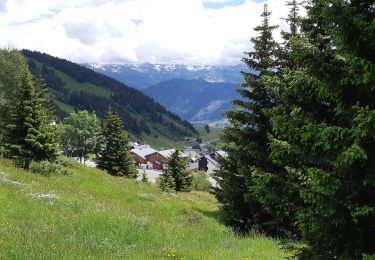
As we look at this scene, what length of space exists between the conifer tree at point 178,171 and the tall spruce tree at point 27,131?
109 feet

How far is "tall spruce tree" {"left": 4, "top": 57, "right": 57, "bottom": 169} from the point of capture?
3172 cm

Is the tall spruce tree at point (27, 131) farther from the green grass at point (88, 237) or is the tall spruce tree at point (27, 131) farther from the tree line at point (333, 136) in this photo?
the tree line at point (333, 136)

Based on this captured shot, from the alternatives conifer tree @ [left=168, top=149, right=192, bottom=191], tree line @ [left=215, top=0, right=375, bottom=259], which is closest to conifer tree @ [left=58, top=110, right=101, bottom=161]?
conifer tree @ [left=168, top=149, right=192, bottom=191]

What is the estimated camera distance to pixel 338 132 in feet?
21.8

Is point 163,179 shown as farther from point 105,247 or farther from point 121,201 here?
point 105,247

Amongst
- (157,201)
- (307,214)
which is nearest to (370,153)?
(307,214)

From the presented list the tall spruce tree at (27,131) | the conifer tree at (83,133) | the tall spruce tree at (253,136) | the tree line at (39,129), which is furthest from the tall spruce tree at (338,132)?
the conifer tree at (83,133)

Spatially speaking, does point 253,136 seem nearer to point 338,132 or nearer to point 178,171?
point 338,132

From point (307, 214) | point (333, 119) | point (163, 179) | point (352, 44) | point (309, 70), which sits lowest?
point (163, 179)

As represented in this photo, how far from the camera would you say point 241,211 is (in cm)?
2248

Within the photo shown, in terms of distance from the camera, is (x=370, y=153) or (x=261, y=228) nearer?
(x=370, y=153)

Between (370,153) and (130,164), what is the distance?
189 ft

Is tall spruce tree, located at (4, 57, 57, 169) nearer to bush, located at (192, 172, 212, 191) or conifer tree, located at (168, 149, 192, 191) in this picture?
conifer tree, located at (168, 149, 192, 191)

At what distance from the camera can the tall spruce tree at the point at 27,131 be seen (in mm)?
31719
